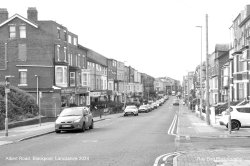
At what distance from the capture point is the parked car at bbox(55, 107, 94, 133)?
2464 centimetres

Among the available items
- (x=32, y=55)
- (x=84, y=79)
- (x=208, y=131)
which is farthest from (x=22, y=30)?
(x=208, y=131)

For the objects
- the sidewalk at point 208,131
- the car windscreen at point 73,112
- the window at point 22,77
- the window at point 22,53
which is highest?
the window at point 22,53

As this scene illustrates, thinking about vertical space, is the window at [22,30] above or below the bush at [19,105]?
above

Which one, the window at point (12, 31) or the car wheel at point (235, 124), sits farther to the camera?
the window at point (12, 31)

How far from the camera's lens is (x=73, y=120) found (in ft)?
81.5

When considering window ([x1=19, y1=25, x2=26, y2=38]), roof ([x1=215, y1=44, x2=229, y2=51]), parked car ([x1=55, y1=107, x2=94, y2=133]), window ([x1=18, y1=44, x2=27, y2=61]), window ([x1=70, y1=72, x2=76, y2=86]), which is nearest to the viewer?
parked car ([x1=55, y1=107, x2=94, y2=133])

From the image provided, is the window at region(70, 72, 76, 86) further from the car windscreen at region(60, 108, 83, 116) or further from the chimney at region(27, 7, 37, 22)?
the car windscreen at region(60, 108, 83, 116)

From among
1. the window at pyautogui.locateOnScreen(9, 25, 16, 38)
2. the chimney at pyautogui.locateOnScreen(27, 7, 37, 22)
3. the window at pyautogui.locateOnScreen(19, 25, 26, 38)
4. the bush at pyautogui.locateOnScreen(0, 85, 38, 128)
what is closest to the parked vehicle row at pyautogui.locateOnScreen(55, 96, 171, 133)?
the bush at pyautogui.locateOnScreen(0, 85, 38, 128)

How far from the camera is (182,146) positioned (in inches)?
659

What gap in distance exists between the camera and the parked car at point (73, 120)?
2464cm

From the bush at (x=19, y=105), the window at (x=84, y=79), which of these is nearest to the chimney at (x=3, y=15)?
the bush at (x=19, y=105)

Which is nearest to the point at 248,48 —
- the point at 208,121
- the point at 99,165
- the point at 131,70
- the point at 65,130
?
the point at 208,121

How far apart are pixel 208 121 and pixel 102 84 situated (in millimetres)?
51308

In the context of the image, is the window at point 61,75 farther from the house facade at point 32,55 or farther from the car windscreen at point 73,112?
the car windscreen at point 73,112
